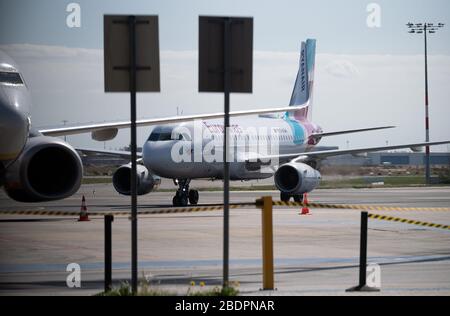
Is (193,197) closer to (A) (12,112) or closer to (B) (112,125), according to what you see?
(B) (112,125)

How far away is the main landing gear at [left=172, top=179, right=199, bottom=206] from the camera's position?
37.9m

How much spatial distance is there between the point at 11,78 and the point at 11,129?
150cm

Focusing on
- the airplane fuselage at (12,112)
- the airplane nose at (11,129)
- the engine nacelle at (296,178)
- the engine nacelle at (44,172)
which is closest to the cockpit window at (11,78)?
the airplane fuselage at (12,112)

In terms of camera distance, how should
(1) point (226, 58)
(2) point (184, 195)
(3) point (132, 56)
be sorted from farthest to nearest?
(2) point (184, 195) < (1) point (226, 58) < (3) point (132, 56)

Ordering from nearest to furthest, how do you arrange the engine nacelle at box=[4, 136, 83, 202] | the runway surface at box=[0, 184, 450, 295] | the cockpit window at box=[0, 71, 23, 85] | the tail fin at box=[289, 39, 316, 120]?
1. the runway surface at box=[0, 184, 450, 295]
2. the cockpit window at box=[0, 71, 23, 85]
3. the engine nacelle at box=[4, 136, 83, 202]
4. the tail fin at box=[289, 39, 316, 120]

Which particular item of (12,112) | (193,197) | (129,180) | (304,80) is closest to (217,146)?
(193,197)

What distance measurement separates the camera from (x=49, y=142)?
2323cm

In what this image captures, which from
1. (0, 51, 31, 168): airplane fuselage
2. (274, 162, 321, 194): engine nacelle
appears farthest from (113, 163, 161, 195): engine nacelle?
(0, 51, 31, 168): airplane fuselage

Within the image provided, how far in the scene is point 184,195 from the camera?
38.2 metres

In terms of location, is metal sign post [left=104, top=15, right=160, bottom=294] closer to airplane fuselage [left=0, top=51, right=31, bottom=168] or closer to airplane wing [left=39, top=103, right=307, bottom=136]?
airplane fuselage [left=0, top=51, right=31, bottom=168]

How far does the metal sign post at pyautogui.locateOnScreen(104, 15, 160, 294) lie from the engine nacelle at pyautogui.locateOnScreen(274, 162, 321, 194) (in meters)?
25.1

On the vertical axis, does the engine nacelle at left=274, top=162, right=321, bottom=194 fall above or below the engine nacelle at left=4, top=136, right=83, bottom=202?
below

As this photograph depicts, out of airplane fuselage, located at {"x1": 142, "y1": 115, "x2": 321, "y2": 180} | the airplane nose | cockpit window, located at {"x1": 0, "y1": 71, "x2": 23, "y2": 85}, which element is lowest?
airplane fuselage, located at {"x1": 142, "y1": 115, "x2": 321, "y2": 180}
